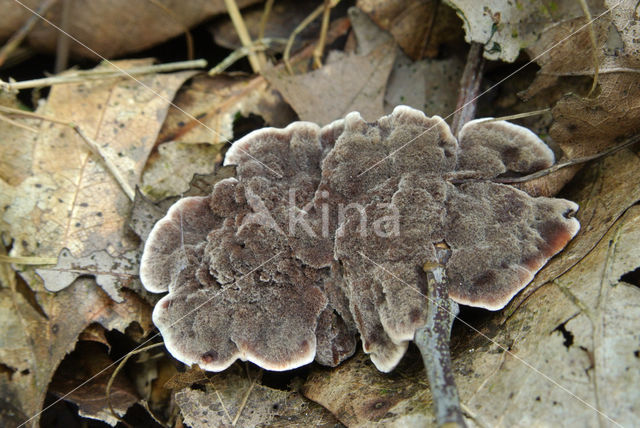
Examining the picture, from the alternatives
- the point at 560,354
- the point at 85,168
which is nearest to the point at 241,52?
the point at 85,168

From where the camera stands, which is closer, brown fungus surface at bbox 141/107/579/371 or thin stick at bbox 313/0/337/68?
brown fungus surface at bbox 141/107/579/371

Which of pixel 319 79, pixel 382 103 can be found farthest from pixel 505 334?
pixel 319 79

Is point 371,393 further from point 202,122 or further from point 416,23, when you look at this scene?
point 416,23

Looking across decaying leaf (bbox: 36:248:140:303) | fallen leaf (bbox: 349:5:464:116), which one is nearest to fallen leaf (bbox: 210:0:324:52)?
fallen leaf (bbox: 349:5:464:116)

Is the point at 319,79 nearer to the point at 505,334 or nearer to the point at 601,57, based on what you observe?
the point at 601,57

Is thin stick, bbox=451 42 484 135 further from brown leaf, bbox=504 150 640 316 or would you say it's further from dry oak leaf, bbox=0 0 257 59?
dry oak leaf, bbox=0 0 257 59

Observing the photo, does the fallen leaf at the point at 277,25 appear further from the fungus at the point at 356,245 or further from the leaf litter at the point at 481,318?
the fungus at the point at 356,245
